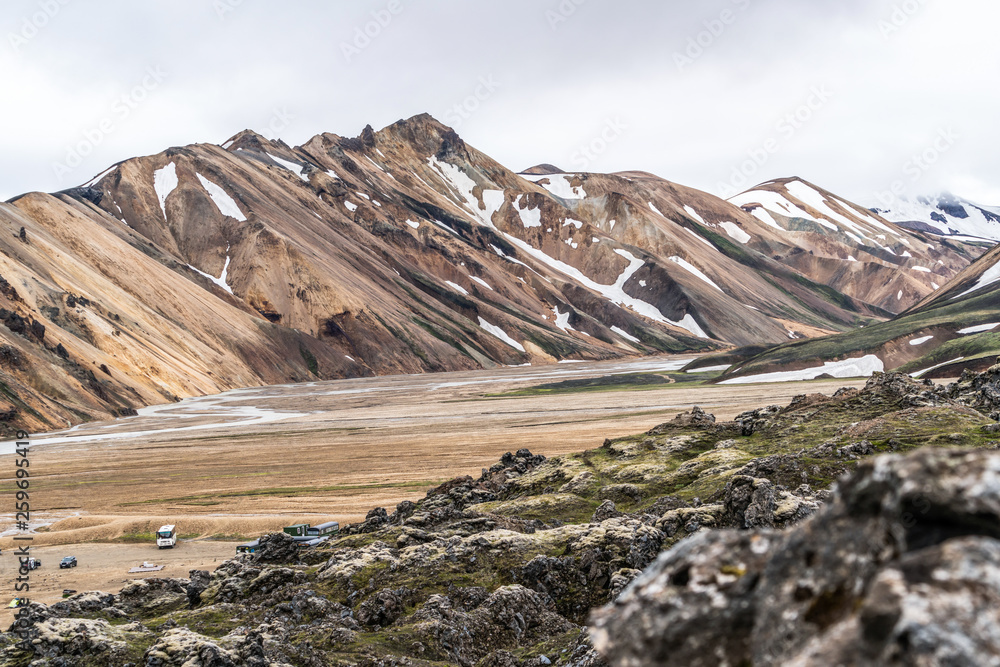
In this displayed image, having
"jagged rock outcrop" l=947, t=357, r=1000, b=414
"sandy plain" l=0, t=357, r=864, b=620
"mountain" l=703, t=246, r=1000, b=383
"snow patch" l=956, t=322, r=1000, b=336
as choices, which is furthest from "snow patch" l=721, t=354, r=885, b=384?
"jagged rock outcrop" l=947, t=357, r=1000, b=414

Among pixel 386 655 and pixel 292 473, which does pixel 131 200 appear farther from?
pixel 386 655

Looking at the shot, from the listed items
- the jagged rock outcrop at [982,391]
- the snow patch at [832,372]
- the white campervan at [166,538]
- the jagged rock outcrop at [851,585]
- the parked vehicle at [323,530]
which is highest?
the jagged rock outcrop at [851,585]

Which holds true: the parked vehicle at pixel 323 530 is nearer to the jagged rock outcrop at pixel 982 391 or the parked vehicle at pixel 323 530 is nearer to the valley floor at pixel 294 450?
the valley floor at pixel 294 450

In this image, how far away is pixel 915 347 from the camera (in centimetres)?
9700

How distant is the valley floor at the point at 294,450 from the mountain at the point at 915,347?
29.0ft

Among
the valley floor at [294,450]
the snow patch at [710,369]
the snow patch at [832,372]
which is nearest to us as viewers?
the valley floor at [294,450]

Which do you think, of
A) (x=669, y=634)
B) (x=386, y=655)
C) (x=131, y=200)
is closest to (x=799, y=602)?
(x=669, y=634)

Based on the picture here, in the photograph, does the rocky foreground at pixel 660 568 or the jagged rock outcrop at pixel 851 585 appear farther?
the rocky foreground at pixel 660 568

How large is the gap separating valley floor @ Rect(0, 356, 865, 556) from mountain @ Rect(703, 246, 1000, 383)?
885 cm

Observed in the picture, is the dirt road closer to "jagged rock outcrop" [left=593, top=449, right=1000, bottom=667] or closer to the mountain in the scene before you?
"jagged rock outcrop" [left=593, top=449, right=1000, bottom=667]

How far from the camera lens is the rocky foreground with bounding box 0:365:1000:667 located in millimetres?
4273

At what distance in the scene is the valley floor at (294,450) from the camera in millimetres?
41062

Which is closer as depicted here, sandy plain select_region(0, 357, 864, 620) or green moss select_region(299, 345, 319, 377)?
sandy plain select_region(0, 357, 864, 620)

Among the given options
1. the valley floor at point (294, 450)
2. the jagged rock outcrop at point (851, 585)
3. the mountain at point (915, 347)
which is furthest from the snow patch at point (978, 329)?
the jagged rock outcrop at point (851, 585)
